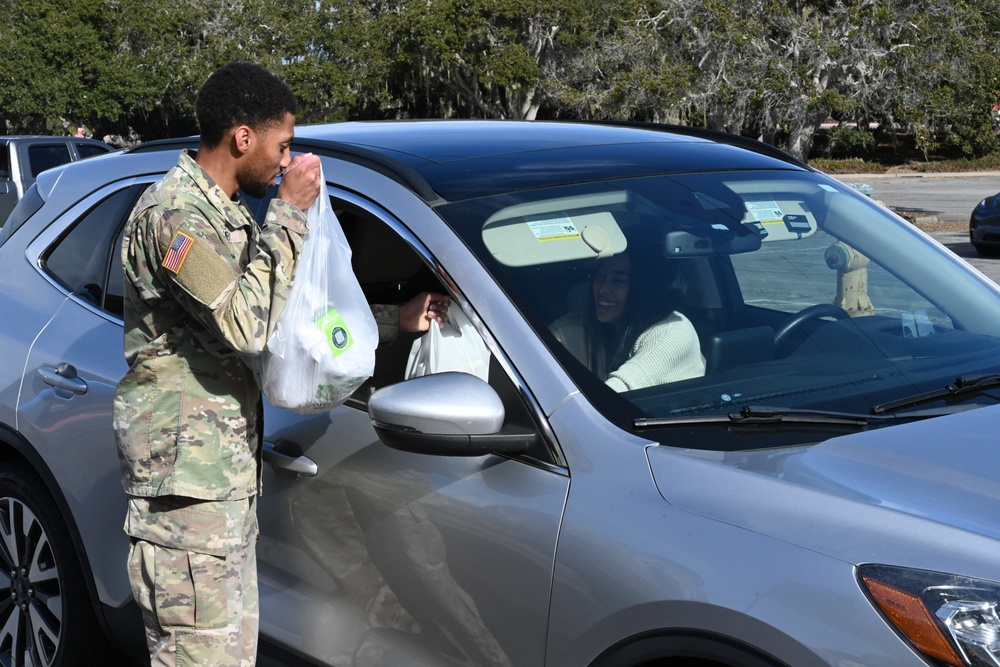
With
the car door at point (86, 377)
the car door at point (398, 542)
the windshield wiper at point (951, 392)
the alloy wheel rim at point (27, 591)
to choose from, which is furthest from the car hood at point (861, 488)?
the alloy wheel rim at point (27, 591)

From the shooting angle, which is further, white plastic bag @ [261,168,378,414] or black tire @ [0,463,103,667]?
black tire @ [0,463,103,667]

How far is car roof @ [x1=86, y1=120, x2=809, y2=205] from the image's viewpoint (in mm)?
2914

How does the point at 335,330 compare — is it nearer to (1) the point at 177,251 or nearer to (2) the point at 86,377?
(1) the point at 177,251

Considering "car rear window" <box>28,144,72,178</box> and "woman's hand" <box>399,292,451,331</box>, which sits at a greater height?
"woman's hand" <box>399,292,451,331</box>

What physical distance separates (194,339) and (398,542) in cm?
64

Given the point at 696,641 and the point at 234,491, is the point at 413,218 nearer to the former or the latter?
the point at 234,491

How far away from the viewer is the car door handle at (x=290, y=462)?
2.76m

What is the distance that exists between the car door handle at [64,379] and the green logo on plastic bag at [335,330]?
45.3 inches

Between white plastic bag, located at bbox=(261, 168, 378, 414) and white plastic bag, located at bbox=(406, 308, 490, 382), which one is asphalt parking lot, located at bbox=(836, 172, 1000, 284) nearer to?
white plastic bag, located at bbox=(406, 308, 490, 382)

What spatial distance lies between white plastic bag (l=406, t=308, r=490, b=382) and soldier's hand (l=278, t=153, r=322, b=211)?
1.49 ft

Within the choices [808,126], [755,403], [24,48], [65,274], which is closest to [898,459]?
[755,403]

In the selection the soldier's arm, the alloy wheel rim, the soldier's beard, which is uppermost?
the soldier's beard

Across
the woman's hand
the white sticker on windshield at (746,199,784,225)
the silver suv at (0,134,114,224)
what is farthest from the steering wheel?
the silver suv at (0,134,114,224)

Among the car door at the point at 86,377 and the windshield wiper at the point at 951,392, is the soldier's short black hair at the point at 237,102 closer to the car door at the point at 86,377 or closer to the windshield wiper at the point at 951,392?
the car door at the point at 86,377
